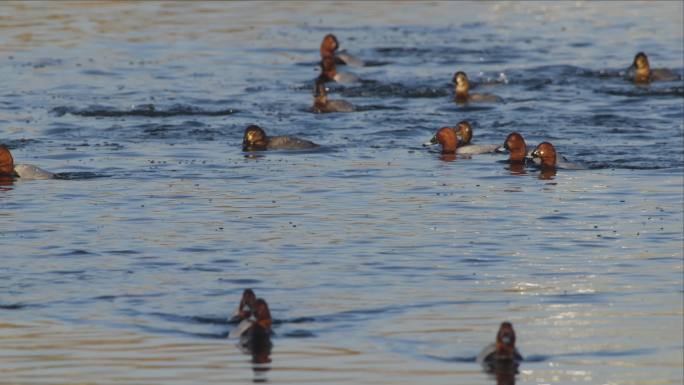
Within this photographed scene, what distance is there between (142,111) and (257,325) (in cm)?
1273

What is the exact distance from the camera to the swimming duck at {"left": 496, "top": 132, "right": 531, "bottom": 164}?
20625 millimetres

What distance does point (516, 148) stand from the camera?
67.8 feet

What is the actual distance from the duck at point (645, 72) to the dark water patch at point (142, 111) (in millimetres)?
7016

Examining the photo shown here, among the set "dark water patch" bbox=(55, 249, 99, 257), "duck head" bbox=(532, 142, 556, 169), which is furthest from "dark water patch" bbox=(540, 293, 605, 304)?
"duck head" bbox=(532, 142, 556, 169)

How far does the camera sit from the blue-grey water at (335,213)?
38.7ft

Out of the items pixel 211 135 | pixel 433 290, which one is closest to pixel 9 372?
pixel 433 290

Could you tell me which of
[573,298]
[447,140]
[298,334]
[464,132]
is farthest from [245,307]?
[464,132]

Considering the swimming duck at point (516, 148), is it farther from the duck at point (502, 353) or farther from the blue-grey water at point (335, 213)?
the duck at point (502, 353)

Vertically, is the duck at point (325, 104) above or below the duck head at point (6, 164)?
above

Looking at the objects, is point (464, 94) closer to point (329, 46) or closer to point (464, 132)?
point (464, 132)

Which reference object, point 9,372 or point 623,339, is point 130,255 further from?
point 623,339

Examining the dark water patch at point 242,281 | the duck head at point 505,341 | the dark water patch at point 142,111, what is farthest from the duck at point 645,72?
the duck head at point 505,341

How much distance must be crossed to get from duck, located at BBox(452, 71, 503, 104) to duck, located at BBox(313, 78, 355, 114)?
5.91 feet

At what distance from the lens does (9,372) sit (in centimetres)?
1118
